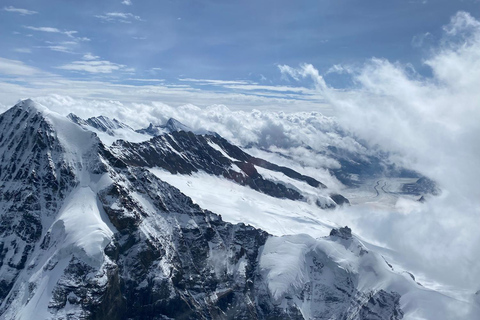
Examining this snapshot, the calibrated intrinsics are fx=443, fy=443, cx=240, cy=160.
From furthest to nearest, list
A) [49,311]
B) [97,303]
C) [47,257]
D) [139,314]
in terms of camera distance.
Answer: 1. [139,314]
2. [47,257]
3. [97,303]
4. [49,311]

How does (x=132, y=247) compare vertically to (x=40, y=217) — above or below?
below

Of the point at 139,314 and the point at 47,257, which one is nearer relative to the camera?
the point at 47,257

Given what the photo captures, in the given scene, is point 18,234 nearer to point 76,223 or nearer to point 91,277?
point 76,223

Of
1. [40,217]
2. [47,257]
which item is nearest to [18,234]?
[40,217]

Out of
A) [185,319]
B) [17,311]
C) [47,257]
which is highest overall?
[47,257]

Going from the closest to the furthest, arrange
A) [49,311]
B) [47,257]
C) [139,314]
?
[49,311]
[47,257]
[139,314]

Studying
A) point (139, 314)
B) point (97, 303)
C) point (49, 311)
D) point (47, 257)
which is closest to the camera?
point (49, 311)

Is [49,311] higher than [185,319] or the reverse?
higher

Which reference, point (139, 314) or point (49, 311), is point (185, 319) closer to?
point (139, 314)

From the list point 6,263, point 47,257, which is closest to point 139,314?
point 47,257
